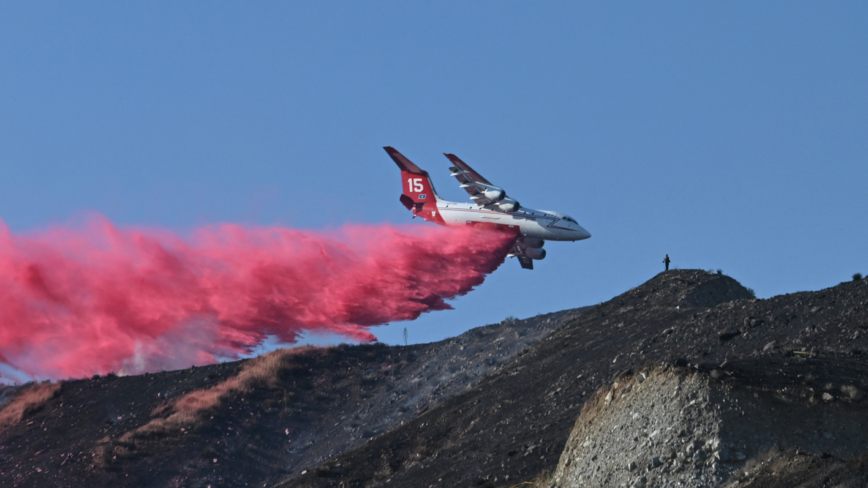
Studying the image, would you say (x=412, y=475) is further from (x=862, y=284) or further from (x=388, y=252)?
(x=388, y=252)

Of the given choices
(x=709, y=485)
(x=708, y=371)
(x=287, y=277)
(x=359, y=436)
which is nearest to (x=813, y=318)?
(x=708, y=371)

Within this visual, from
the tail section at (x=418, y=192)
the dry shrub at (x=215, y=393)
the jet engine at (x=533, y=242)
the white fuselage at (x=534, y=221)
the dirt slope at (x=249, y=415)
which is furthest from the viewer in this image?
the tail section at (x=418, y=192)

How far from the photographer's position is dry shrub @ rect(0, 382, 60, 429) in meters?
53.8

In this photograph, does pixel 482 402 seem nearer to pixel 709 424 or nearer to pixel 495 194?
pixel 495 194

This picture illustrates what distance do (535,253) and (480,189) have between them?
437 centimetres

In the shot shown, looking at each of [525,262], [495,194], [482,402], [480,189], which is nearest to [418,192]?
[480,189]

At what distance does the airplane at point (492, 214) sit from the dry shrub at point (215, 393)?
34.9 feet

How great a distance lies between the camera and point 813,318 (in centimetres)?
3153

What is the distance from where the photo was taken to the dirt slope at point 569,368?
28078mm

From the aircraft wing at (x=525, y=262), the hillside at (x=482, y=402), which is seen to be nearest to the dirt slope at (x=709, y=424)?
the hillside at (x=482, y=402)

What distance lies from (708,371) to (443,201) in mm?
33263

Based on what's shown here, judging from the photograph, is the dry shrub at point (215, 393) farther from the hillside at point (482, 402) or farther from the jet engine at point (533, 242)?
the jet engine at point (533, 242)

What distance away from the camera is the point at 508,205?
166 ft

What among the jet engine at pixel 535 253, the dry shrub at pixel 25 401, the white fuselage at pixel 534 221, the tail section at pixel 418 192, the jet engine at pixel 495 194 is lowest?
the dry shrub at pixel 25 401
